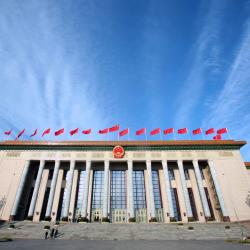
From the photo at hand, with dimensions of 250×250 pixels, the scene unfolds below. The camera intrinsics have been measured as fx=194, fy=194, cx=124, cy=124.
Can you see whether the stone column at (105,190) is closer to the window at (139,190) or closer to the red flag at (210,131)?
the window at (139,190)

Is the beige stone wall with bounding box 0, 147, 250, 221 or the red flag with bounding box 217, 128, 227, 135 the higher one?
the red flag with bounding box 217, 128, 227, 135

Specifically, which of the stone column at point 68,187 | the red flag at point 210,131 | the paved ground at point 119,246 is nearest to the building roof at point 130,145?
the red flag at point 210,131

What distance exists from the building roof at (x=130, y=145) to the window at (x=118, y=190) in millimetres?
6711

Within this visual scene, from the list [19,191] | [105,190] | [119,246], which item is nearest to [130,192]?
[105,190]

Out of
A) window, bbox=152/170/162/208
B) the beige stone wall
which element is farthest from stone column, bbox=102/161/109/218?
window, bbox=152/170/162/208

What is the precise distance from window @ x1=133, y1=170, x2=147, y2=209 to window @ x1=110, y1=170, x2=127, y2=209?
7.95 ft

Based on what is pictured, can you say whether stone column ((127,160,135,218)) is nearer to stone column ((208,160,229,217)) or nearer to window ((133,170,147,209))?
window ((133,170,147,209))

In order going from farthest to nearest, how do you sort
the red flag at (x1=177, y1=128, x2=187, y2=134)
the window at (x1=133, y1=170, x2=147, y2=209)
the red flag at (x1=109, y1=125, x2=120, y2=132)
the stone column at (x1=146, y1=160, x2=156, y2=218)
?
the red flag at (x1=109, y1=125, x2=120, y2=132), the red flag at (x1=177, y1=128, x2=187, y2=134), the window at (x1=133, y1=170, x2=147, y2=209), the stone column at (x1=146, y1=160, x2=156, y2=218)

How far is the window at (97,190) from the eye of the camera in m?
43.3

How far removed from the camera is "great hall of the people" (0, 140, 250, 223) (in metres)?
40.3

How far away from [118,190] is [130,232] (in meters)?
16.2

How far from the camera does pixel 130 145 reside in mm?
45906

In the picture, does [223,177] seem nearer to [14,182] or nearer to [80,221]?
[80,221]

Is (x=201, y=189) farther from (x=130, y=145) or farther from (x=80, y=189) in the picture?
(x=80, y=189)
